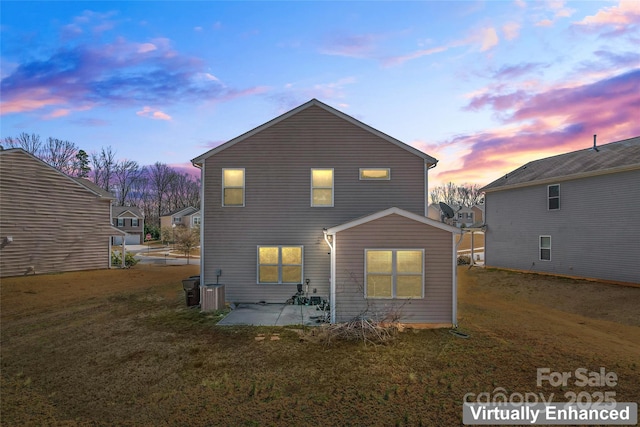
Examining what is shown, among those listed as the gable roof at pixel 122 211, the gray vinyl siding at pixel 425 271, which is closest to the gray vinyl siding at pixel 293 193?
the gray vinyl siding at pixel 425 271

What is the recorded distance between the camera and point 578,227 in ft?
49.0

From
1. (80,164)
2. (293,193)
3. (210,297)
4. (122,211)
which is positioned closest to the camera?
(210,297)

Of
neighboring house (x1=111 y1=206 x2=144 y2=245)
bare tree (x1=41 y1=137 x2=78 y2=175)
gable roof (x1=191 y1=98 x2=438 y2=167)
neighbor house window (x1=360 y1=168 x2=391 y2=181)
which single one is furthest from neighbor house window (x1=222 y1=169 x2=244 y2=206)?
bare tree (x1=41 y1=137 x2=78 y2=175)

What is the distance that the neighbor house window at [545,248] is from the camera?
54.1ft

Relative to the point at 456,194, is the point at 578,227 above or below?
below

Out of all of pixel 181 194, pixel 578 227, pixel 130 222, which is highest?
pixel 181 194

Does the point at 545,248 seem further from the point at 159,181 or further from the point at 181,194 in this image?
the point at 159,181

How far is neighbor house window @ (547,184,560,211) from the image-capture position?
52.9ft

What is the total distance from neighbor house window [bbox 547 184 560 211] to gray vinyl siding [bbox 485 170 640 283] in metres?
0.23

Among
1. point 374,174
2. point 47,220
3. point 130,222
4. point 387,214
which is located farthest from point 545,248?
point 130,222

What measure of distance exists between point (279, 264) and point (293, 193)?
2.73 m

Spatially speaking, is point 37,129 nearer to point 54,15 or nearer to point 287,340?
point 54,15

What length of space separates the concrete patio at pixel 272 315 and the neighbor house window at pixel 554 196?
1534 cm

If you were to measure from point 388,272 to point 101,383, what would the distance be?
675 centimetres
